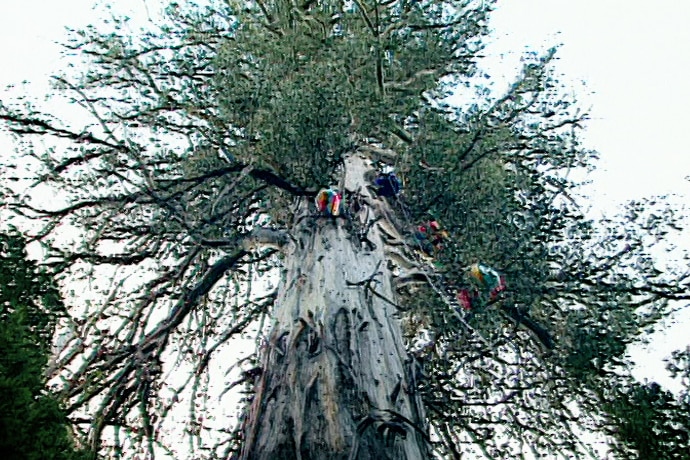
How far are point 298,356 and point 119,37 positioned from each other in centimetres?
446

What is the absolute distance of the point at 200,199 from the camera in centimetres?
662

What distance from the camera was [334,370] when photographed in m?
3.82

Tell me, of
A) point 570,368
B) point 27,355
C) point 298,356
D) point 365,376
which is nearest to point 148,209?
point 298,356

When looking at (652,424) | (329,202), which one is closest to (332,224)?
(329,202)

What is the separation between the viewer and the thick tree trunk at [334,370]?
338 cm

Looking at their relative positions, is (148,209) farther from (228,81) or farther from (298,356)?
(298,356)

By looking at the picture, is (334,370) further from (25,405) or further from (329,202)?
(329,202)

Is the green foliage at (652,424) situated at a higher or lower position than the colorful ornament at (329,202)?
lower

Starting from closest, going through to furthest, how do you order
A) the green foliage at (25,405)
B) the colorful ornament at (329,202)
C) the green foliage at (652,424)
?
the green foliage at (25,405)
the green foliage at (652,424)
the colorful ornament at (329,202)

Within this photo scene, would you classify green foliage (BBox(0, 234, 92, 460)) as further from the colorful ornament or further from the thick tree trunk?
Result: the colorful ornament

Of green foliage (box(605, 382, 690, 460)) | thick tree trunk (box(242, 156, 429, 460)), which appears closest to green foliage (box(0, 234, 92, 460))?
thick tree trunk (box(242, 156, 429, 460))

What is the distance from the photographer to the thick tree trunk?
3.38 m

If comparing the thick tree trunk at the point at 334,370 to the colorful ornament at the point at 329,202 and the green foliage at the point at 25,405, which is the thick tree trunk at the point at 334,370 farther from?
the green foliage at the point at 25,405

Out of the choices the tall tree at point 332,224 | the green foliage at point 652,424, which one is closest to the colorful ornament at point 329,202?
the tall tree at point 332,224
